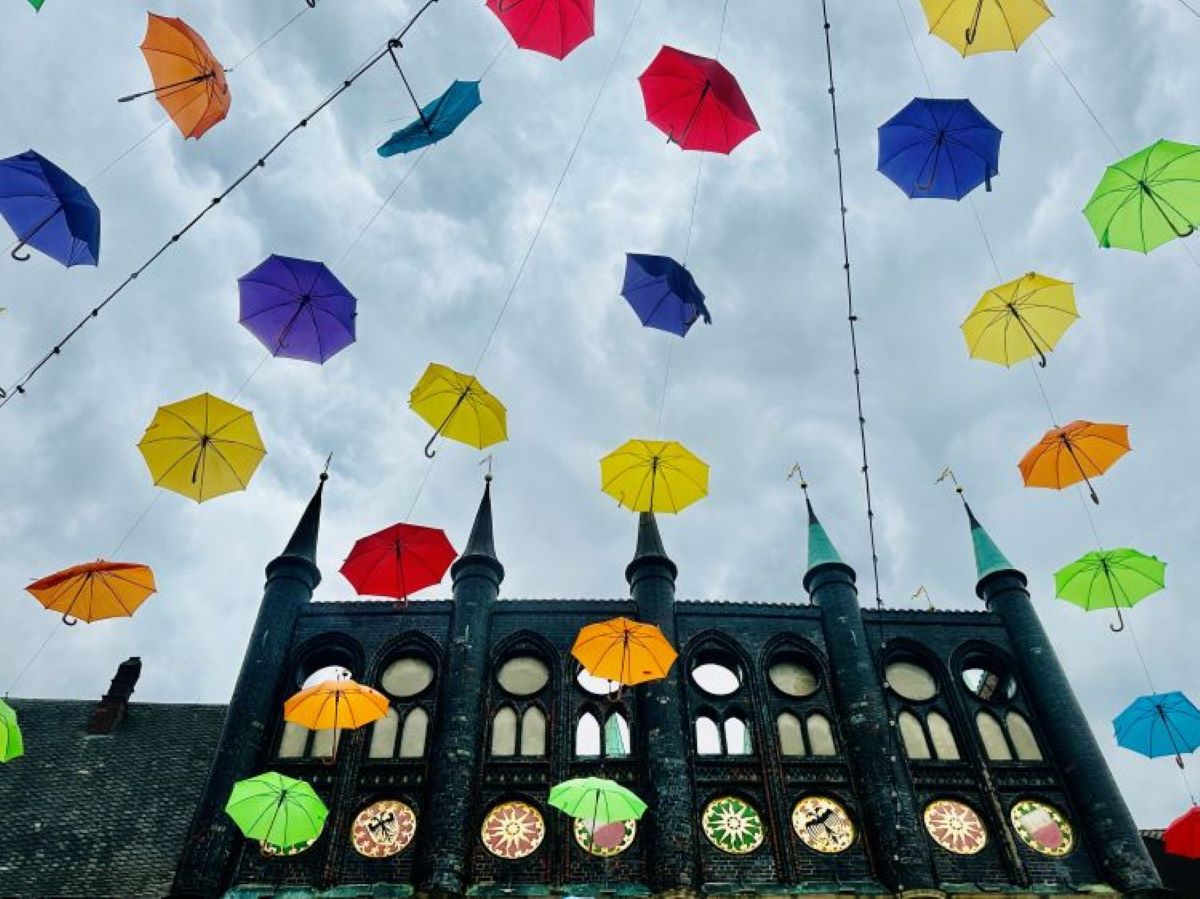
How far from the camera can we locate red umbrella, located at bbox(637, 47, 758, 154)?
13.0 metres

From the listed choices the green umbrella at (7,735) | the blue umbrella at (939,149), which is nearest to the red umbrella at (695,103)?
the blue umbrella at (939,149)

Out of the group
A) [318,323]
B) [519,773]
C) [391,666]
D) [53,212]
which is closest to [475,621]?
[391,666]

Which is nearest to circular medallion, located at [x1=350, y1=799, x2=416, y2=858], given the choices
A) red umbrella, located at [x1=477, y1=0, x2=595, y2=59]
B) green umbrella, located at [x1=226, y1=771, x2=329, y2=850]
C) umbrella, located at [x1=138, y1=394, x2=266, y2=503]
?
green umbrella, located at [x1=226, y1=771, x2=329, y2=850]

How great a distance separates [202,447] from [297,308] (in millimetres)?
3766

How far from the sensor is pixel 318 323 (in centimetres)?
1553

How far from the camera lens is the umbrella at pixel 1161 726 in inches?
836

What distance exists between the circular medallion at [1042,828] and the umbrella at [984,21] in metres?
17.3

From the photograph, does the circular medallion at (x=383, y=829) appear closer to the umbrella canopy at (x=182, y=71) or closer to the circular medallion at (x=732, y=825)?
the circular medallion at (x=732, y=825)

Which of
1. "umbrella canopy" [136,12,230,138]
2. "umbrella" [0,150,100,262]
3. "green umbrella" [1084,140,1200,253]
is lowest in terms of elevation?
"umbrella" [0,150,100,262]

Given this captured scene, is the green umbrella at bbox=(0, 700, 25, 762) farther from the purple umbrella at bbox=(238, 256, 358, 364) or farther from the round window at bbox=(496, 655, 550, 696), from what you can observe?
the round window at bbox=(496, 655, 550, 696)

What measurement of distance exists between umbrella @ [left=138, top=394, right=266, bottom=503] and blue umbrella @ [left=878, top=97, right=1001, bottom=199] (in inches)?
490

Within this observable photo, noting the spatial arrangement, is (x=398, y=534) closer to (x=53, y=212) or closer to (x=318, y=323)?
(x=318, y=323)

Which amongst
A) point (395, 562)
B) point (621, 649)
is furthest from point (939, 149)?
point (395, 562)

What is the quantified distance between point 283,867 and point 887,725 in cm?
1442
